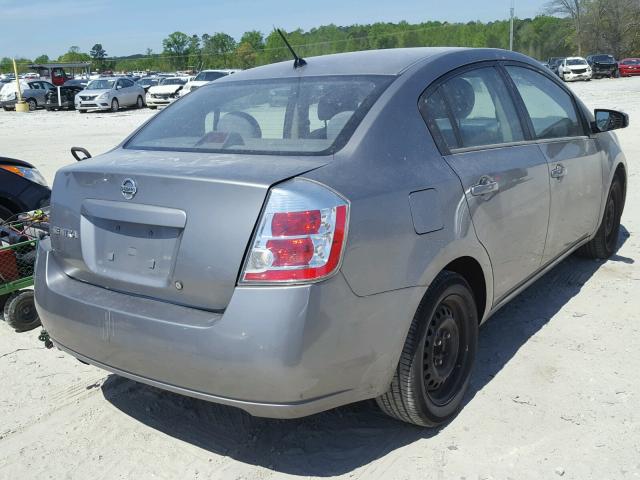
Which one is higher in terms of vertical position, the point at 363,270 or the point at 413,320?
the point at 363,270

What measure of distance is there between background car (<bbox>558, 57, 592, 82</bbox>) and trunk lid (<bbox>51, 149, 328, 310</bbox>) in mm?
41907

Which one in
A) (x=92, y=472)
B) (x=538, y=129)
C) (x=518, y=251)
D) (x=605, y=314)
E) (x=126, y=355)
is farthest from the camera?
(x=605, y=314)

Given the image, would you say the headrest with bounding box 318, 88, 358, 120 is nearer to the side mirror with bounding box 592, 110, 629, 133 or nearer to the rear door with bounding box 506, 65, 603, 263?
the rear door with bounding box 506, 65, 603, 263

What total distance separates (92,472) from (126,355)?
1.96ft

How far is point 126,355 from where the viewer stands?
8.57 ft

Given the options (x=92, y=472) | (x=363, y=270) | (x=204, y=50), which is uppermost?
(x=204, y=50)

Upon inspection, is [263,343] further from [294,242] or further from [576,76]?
[576,76]

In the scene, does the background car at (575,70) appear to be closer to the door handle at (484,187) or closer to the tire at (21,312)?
the door handle at (484,187)

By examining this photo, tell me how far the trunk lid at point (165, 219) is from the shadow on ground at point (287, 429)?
839 mm

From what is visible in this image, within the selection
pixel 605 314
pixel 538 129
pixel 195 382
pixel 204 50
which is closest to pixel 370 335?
pixel 195 382

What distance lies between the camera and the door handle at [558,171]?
12.6 ft

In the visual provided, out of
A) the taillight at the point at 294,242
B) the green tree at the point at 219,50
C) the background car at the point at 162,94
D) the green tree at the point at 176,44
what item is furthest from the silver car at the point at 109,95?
the green tree at the point at 176,44

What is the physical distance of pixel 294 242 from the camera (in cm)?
232

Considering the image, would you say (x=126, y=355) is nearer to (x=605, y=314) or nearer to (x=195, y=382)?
(x=195, y=382)
